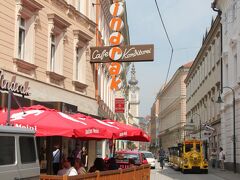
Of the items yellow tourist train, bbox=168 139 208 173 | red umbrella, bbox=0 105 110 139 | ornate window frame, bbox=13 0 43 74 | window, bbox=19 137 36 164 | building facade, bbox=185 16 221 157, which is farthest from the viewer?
building facade, bbox=185 16 221 157

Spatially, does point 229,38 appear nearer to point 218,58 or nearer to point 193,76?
point 218,58

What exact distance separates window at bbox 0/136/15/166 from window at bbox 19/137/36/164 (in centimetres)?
29

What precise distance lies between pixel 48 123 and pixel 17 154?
2.51 metres

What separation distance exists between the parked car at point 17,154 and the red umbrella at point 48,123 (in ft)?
4.95

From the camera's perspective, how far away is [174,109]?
107m

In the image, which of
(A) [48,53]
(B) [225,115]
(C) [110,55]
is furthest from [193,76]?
(A) [48,53]

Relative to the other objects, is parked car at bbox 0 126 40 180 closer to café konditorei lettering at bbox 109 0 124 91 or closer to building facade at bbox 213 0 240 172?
café konditorei lettering at bbox 109 0 124 91

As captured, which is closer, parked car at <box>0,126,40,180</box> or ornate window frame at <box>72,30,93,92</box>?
parked car at <box>0,126,40,180</box>

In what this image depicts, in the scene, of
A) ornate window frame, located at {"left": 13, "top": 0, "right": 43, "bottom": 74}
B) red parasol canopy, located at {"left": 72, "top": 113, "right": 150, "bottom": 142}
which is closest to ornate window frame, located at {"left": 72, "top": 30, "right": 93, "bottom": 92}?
ornate window frame, located at {"left": 13, "top": 0, "right": 43, "bottom": 74}

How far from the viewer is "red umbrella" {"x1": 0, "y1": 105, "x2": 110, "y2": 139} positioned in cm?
1110

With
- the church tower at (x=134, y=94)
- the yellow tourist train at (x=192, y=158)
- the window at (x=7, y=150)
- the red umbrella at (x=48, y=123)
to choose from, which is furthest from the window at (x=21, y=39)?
the church tower at (x=134, y=94)

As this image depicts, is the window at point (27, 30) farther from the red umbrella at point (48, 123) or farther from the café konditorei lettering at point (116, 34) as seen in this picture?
the red umbrella at point (48, 123)

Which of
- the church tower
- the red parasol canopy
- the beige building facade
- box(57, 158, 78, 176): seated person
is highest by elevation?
the church tower

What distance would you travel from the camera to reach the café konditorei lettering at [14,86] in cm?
1603
